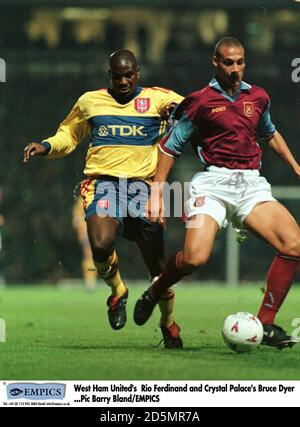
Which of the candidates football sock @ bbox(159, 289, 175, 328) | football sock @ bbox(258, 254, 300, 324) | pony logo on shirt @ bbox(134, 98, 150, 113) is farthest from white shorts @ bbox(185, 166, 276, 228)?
pony logo on shirt @ bbox(134, 98, 150, 113)

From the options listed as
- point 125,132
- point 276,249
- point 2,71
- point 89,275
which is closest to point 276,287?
point 276,249

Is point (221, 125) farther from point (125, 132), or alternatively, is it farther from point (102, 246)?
point (102, 246)

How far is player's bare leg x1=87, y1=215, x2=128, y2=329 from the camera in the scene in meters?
9.46

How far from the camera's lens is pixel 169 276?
29.6 ft

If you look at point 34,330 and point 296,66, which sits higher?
point 296,66

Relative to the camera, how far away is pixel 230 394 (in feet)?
24.2

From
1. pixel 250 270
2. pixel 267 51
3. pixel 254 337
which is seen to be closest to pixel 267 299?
pixel 254 337

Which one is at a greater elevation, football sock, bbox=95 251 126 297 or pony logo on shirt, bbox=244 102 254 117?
pony logo on shirt, bbox=244 102 254 117

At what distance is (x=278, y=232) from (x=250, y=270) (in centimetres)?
996

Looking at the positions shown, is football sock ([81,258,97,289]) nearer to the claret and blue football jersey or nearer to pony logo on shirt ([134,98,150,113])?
pony logo on shirt ([134,98,150,113])

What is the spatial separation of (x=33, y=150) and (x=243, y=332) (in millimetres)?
2260

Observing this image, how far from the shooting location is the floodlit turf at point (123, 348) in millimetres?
7980

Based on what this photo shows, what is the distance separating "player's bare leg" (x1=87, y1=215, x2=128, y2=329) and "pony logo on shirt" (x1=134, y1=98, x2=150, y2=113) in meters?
0.95

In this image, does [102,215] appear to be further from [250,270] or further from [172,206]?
[250,270]
